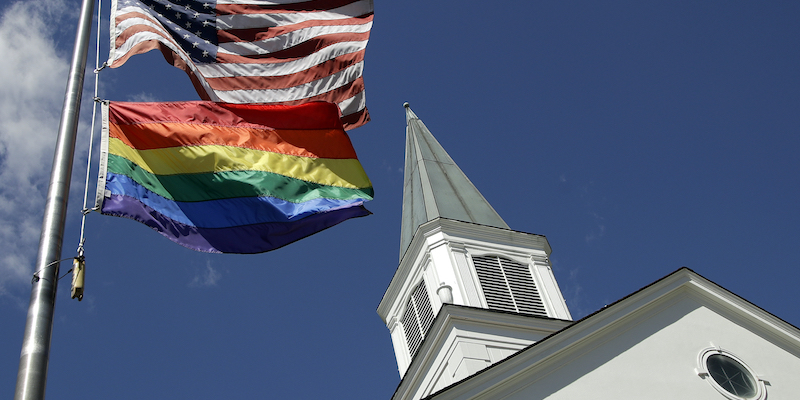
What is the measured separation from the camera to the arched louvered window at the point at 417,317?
68.0ft

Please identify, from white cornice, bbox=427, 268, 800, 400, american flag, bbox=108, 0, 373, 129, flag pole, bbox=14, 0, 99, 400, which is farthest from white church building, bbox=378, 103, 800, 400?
flag pole, bbox=14, 0, 99, 400

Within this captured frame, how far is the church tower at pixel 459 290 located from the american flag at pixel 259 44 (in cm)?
801

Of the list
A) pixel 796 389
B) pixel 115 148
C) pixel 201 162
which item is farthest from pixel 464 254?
pixel 115 148

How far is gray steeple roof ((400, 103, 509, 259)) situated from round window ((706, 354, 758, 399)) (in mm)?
9502

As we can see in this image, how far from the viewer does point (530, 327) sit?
62.8ft

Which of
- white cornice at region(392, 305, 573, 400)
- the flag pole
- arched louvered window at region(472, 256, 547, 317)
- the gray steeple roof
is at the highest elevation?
the gray steeple roof

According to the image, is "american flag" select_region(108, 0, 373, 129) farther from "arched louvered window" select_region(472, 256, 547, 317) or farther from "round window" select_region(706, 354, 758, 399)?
"arched louvered window" select_region(472, 256, 547, 317)

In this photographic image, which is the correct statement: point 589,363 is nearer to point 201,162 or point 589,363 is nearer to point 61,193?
point 201,162

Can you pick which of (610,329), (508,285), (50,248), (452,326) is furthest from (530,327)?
(50,248)

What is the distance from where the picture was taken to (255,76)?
10.7 meters

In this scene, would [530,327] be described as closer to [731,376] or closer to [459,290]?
[459,290]

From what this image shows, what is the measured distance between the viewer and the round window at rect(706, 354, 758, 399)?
14.3 metres

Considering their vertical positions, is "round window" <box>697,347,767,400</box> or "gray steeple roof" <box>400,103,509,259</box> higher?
"gray steeple roof" <box>400,103,509,259</box>

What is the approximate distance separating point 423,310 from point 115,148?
14.1 m
